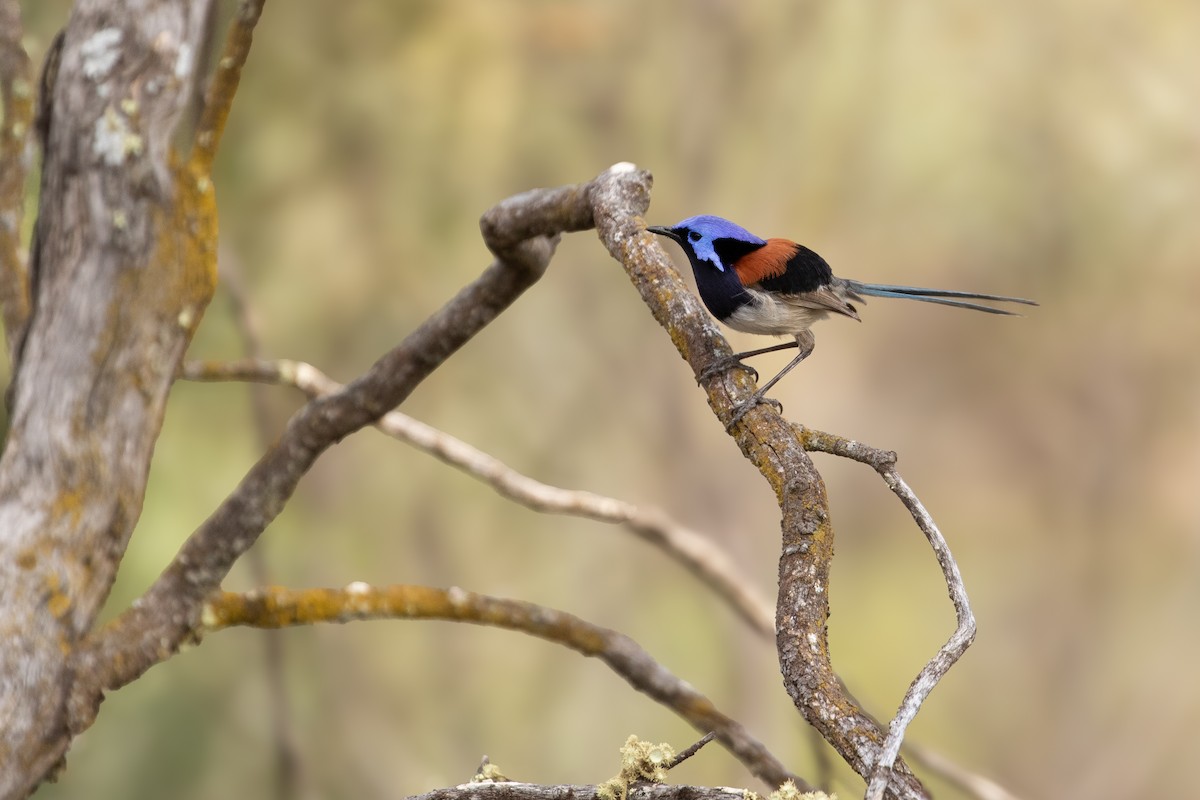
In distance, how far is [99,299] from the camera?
173 cm

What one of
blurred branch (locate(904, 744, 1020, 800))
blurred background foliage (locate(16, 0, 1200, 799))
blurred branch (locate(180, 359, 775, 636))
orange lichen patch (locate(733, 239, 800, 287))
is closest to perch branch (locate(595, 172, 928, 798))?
orange lichen patch (locate(733, 239, 800, 287))

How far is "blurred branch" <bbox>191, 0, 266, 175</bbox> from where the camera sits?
5.91 feet

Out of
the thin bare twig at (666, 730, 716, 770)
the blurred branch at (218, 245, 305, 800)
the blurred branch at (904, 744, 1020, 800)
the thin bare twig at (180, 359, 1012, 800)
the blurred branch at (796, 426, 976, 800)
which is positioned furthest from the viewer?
the blurred branch at (218, 245, 305, 800)

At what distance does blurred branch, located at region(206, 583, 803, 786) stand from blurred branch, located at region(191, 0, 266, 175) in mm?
739

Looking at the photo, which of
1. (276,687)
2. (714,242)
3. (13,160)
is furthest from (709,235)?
(276,687)

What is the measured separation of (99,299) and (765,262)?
1055 mm

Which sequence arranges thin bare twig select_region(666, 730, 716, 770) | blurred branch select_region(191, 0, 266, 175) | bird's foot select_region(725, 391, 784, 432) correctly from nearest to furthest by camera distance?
thin bare twig select_region(666, 730, 716, 770), bird's foot select_region(725, 391, 784, 432), blurred branch select_region(191, 0, 266, 175)

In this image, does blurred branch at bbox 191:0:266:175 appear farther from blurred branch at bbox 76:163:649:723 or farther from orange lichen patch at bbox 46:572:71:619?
orange lichen patch at bbox 46:572:71:619

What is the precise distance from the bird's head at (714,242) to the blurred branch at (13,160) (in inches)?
42.5

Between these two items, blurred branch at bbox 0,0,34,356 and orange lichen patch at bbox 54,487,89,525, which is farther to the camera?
blurred branch at bbox 0,0,34,356

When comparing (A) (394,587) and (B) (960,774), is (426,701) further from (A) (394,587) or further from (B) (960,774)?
(A) (394,587)

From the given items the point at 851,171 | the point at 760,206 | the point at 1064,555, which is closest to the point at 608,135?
the point at 760,206

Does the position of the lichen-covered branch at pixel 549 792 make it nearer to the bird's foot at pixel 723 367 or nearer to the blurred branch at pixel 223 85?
the bird's foot at pixel 723 367

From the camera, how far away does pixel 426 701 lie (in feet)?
13.5
